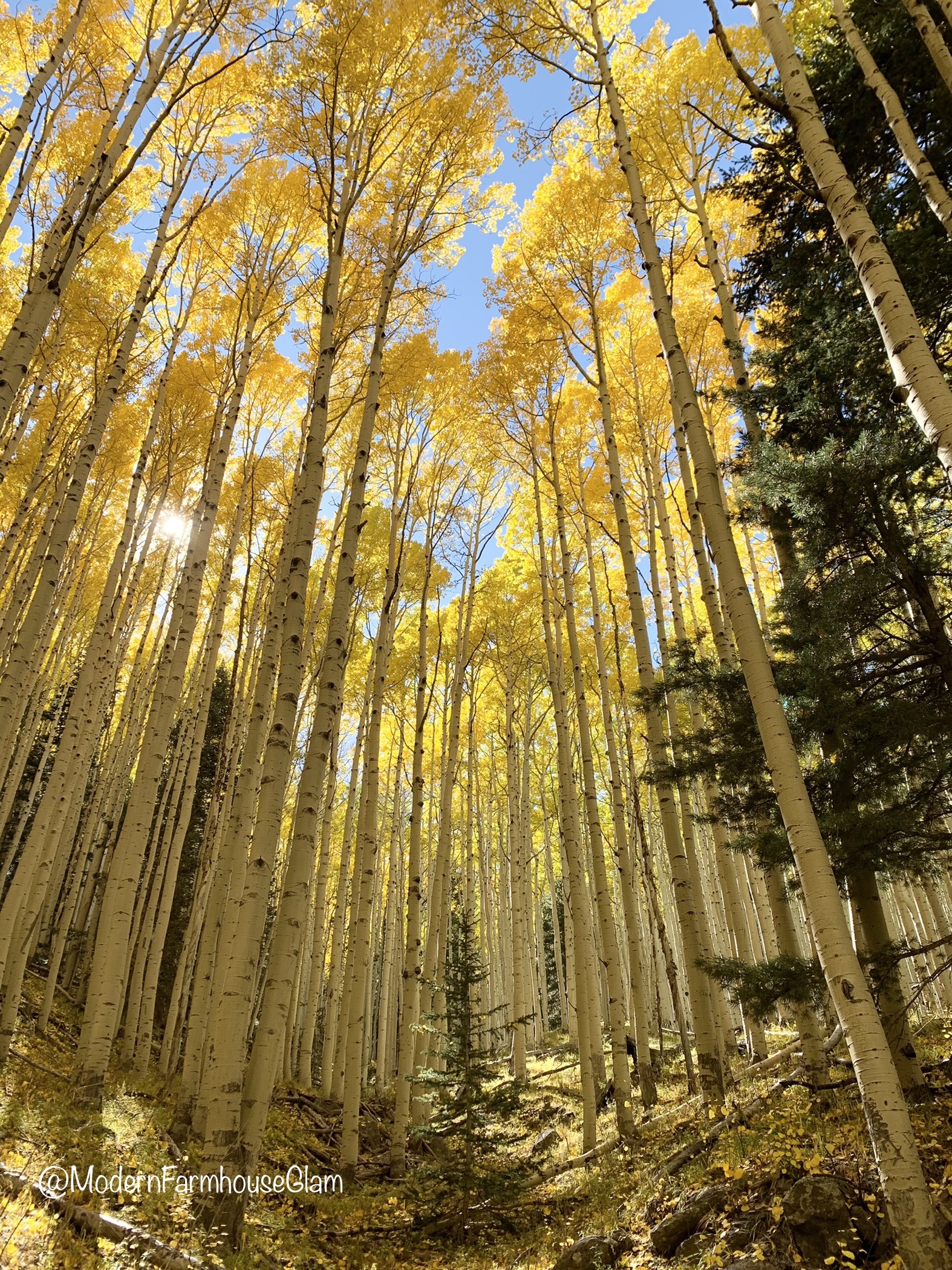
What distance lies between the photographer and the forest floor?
339 cm

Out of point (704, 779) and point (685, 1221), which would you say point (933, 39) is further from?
point (685, 1221)

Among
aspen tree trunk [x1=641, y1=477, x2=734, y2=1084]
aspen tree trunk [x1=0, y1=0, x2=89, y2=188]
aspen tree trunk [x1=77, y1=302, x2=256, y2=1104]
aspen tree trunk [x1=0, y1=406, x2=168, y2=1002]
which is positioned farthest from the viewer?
aspen tree trunk [x1=0, y1=406, x2=168, y2=1002]

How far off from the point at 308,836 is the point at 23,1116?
2960 mm

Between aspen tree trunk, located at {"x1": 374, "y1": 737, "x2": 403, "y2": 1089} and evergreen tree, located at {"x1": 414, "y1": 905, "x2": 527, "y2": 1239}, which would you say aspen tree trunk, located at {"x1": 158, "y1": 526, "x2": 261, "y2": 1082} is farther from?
aspen tree trunk, located at {"x1": 374, "y1": 737, "x2": 403, "y2": 1089}

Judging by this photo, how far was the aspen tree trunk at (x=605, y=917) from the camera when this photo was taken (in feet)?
21.9

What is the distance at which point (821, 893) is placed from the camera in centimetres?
312

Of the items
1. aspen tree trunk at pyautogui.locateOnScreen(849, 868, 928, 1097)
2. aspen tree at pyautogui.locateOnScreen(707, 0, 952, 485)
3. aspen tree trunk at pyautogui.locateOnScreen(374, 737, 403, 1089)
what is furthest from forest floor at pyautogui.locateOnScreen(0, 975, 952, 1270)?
aspen tree trunk at pyautogui.locateOnScreen(374, 737, 403, 1089)

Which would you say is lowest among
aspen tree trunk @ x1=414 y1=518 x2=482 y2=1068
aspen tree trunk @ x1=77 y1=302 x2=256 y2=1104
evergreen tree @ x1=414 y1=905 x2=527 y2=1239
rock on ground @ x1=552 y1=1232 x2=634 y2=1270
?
rock on ground @ x1=552 y1=1232 x2=634 y2=1270

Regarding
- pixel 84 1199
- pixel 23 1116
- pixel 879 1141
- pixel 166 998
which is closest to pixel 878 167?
pixel 879 1141

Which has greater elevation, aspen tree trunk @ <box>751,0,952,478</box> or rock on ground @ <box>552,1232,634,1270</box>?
aspen tree trunk @ <box>751,0,952,478</box>

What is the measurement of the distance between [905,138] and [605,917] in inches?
279

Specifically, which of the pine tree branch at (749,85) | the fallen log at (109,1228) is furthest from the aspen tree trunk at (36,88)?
the fallen log at (109,1228)

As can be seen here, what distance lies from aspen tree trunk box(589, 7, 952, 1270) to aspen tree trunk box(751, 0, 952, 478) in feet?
0.12

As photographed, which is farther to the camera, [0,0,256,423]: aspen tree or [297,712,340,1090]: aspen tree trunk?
[297,712,340,1090]: aspen tree trunk
